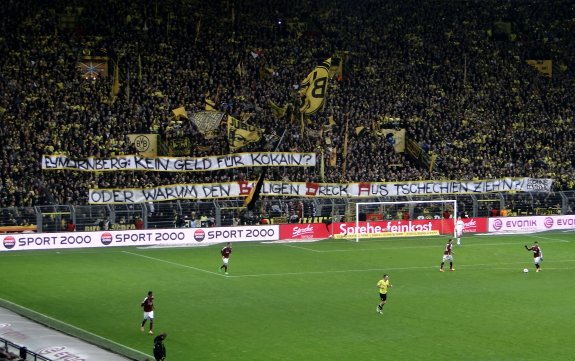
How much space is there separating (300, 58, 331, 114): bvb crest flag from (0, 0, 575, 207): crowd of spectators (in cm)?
199

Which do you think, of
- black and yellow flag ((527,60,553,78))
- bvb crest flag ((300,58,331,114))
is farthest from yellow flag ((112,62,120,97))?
black and yellow flag ((527,60,553,78))

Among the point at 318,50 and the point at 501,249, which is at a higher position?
the point at 318,50

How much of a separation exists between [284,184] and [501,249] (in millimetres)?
15024

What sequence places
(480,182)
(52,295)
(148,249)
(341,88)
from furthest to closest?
(341,88) → (480,182) → (148,249) → (52,295)

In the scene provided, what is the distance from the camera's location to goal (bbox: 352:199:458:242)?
Result: 211ft

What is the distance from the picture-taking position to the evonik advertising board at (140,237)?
2191 inches

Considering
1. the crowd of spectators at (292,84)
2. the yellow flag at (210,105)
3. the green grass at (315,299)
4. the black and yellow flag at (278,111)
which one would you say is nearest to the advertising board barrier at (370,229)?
the green grass at (315,299)

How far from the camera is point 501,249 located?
196 feet

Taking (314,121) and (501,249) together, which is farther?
(314,121)

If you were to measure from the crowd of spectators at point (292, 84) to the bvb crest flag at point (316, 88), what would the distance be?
78.3 inches

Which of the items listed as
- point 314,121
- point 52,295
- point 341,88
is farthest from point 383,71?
point 52,295

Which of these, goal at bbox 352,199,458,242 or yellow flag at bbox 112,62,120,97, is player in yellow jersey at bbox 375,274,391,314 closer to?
goal at bbox 352,199,458,242

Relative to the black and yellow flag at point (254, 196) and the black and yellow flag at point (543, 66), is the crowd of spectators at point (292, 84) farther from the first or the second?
the black and yellow flag at point (254, 196)

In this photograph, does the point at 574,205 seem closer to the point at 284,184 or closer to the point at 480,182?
the point at 480,182
